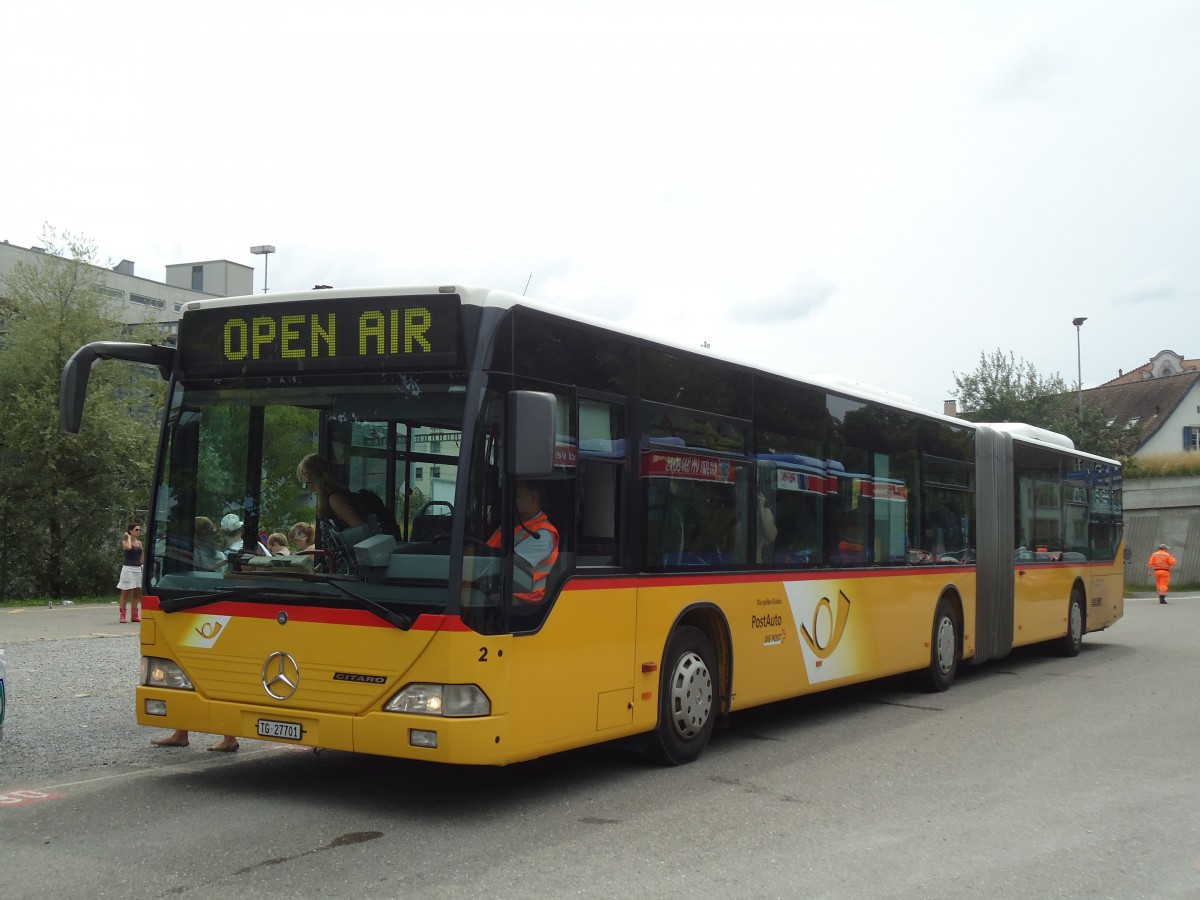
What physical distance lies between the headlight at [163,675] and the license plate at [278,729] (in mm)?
628

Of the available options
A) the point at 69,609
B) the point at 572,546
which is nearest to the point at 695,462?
the point at 572,546

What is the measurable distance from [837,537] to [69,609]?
20405 millimetres

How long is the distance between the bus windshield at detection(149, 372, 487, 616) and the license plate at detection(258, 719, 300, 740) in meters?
0.74

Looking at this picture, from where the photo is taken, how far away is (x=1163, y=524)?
154 ft

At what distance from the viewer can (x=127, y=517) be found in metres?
33.6

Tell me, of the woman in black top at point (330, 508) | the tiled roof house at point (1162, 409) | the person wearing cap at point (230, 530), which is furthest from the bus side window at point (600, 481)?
the tiled roof house at point (1162, 409)

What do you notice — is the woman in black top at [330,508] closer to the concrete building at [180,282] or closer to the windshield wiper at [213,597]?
the windshield wiper at [213,597]

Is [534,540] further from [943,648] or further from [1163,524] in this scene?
[1163,524]

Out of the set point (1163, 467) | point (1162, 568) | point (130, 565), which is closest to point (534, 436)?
point (130, 565)

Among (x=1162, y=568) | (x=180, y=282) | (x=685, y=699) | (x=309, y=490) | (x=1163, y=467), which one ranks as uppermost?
(x=180, y=282)

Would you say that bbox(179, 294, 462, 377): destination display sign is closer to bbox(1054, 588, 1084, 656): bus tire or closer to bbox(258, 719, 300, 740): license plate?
bbox(258, 719, 300, 740): license plate

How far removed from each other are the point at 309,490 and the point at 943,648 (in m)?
8.64

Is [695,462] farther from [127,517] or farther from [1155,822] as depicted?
[127,517]

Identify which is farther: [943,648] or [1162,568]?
[1162,568]
